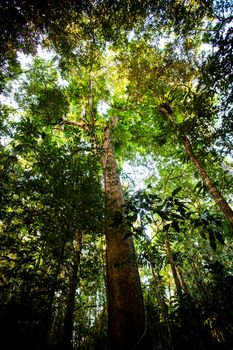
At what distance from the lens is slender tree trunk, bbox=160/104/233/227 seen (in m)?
3.82

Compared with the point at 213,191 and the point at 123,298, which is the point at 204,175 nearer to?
the point at 213,191

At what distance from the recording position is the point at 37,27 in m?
6.00

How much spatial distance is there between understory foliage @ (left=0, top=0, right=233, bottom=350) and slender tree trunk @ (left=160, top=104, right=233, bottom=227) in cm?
10

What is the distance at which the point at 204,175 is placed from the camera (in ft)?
14.7

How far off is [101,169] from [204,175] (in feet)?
7.36

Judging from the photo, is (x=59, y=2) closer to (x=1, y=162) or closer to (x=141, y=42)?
(x=141, y=42)

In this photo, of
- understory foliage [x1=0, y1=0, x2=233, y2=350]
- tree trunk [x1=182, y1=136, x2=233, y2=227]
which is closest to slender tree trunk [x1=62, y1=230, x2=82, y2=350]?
understory foliage [x1=0, y1=0, x2=233, y2=350]

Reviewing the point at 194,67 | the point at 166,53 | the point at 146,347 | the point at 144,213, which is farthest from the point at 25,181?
the point at 194,67

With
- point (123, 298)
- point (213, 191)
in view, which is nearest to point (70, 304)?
point (123, 298)

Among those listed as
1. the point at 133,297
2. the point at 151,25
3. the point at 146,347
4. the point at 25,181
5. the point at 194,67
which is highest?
the point at 151,25

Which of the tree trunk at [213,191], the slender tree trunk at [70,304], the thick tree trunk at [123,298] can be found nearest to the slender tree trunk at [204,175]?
the tree trunk at [213,191]

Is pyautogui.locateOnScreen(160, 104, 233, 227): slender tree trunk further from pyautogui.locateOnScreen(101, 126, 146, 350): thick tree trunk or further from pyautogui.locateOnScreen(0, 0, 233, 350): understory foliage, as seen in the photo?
pyautogui.locateOnScreen(101, 126, 146, 350): thick tree trunk

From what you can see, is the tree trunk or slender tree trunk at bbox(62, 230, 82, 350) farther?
the tree trunk

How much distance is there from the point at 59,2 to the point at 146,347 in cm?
768
